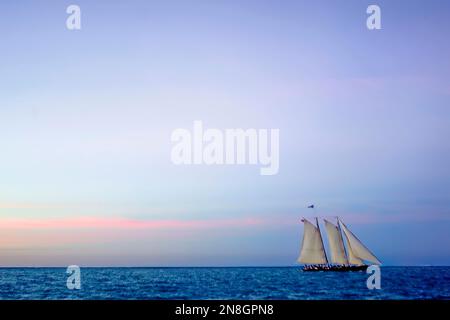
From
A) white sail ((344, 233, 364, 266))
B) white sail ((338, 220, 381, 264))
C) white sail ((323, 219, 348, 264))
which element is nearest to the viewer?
white sail ((338, 220, 381, 264))

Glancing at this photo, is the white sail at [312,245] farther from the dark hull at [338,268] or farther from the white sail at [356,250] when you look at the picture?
the white sail at [356,250]

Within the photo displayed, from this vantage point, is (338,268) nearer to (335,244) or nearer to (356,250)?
(335,244)

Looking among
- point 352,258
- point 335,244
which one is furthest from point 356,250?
point 335,244

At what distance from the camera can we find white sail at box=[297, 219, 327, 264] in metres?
69.6

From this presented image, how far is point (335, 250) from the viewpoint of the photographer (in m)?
73.2

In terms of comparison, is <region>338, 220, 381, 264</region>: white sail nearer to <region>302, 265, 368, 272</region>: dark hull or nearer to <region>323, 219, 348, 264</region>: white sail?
<region>302, 265, 368, 272</region>: dark hull

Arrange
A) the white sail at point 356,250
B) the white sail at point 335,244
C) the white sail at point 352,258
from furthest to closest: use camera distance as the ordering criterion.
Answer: the white sail at point 335,244 < the white sail at point 352,258 < the white sail at point 356,250

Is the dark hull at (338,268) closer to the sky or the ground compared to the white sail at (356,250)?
closer to the ground

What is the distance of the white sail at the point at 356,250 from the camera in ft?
212
